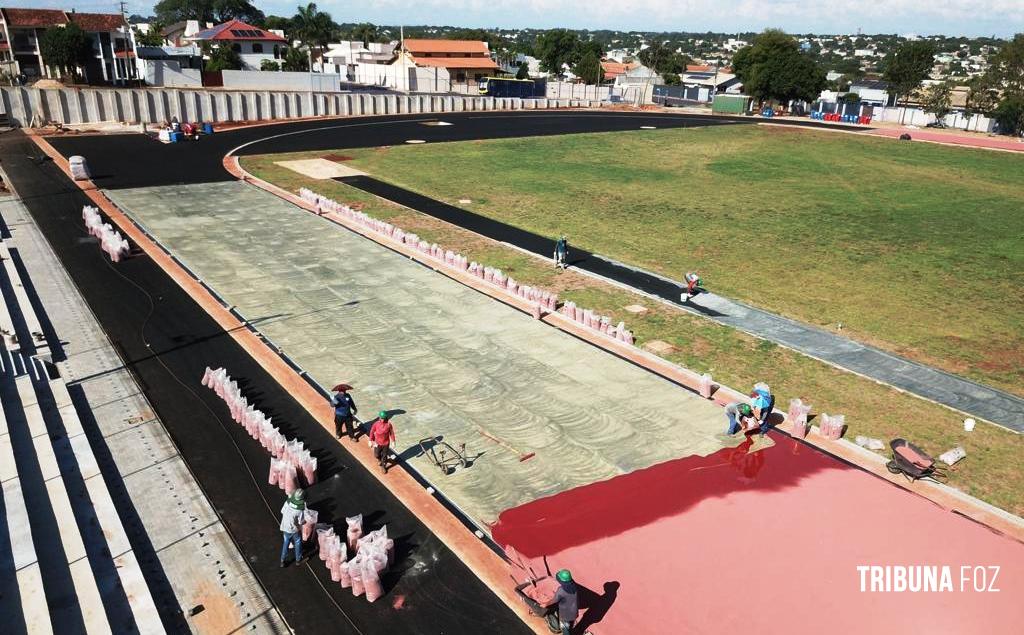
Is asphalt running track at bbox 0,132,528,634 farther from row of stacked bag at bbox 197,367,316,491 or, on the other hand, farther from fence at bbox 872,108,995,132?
fence at bbox 872,108,995,132

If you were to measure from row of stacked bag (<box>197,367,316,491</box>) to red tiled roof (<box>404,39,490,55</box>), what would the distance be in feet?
390

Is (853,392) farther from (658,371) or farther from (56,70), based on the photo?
(56,70)

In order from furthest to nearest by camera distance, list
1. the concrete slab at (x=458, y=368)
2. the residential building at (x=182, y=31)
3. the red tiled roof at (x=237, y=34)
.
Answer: the residential building at (x=182, y=31) → the red tiled roof at (x=237, y=34) → the concrete slab at (x=458, y=368)

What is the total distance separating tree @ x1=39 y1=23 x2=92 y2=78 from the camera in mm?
86500

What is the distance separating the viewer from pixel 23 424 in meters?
16.4

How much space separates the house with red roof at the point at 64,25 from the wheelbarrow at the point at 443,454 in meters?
→ 97.3

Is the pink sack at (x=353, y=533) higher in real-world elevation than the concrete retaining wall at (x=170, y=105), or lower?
lower

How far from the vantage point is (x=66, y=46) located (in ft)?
284

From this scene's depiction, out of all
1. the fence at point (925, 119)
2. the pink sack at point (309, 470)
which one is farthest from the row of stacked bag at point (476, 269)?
the fence at point (925, 119)

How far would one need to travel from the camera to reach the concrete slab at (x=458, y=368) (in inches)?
634

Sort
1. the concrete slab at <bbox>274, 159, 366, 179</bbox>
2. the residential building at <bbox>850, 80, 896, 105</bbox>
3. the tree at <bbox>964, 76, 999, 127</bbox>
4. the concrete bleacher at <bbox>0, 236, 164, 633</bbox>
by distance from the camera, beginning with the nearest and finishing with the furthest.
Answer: the concrete bleacher at <bbox>0, 236, 164, 633</bbox> < the concrete slab at <bbox>274, 159, 366, 179</bbox> < the tree at <bbox>964, 76, 999, 127</bbox> < the residential building at <bbox>850, 80, 896, 105</bbox>

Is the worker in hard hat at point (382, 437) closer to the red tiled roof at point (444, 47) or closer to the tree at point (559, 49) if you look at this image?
the red tiled roof at point (444, 47)

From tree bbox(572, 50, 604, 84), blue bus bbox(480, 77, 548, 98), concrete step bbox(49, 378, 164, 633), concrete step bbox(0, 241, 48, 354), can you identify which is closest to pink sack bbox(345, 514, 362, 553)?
concrete step bbox(49, 378, 164, 633)

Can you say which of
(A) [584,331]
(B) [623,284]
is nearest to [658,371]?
(A) [584,331]
